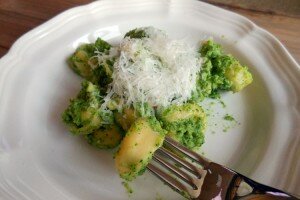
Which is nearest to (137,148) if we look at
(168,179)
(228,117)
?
(168,179)

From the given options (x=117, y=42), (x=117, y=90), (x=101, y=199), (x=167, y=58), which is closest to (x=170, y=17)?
(x=117, y=42)

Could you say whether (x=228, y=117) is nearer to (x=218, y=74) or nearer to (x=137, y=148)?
(x=218, y=74)

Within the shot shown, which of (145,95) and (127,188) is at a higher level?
(145,95)

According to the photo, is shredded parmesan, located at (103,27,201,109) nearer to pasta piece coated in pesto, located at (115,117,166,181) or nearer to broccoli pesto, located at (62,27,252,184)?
broccoli pesto, located at (62,27,252,184)

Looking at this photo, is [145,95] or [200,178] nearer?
[200,178]

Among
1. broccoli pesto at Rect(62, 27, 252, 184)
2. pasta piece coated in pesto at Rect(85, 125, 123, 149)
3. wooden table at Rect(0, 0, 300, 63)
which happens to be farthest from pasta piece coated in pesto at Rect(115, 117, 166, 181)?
wooden table at Rect(0, 0, 300, 63)

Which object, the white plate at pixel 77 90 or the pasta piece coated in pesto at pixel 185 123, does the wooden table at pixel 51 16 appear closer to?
the white plate at pixel 77 90

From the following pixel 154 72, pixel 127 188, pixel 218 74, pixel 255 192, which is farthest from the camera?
pixel 218 74
